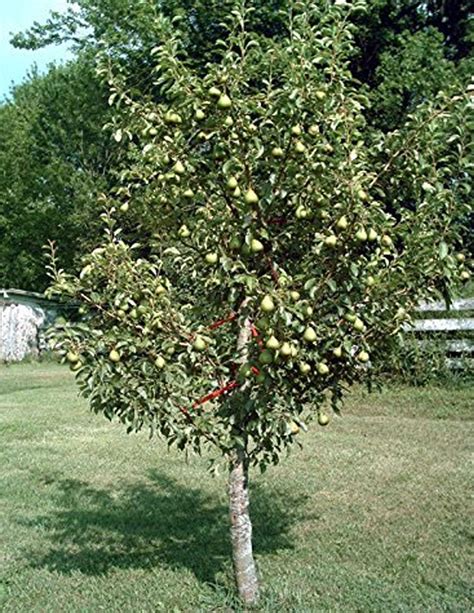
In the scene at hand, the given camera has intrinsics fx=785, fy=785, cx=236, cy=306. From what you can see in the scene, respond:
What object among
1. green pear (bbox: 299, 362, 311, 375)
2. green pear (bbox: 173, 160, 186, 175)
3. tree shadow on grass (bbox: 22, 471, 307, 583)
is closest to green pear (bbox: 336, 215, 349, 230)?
green pear (bbox: 299, 362, 311, 375)

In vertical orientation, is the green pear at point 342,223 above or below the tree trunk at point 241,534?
above

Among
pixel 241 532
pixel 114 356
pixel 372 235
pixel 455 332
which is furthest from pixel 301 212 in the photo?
pixel 455 332

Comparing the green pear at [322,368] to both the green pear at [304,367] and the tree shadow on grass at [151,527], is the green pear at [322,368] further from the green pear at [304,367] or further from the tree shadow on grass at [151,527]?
the tree shadow on grass at [151,527]

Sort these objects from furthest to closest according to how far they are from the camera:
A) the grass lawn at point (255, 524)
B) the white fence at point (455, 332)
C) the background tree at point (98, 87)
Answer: the background tree at point (98, 87) → the white fence at point (455, 332) → the grass lawn at point (255, 524)

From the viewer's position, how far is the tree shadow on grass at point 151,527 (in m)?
4.23

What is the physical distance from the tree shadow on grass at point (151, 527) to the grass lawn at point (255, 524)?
0.01 meters

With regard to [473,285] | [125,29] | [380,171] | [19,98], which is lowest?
[473,285]

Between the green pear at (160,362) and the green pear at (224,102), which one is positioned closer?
the green pear at (224,102)

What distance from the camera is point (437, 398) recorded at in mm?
9242

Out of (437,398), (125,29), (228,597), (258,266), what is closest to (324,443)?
(437,398)

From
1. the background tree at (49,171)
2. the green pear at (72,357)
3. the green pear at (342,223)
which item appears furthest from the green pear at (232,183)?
the background tree at (49,171)

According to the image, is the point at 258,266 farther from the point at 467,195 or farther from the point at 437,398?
the point at 437,398

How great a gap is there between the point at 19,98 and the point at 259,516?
30.4 meters

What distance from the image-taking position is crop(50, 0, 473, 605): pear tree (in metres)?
2.94
